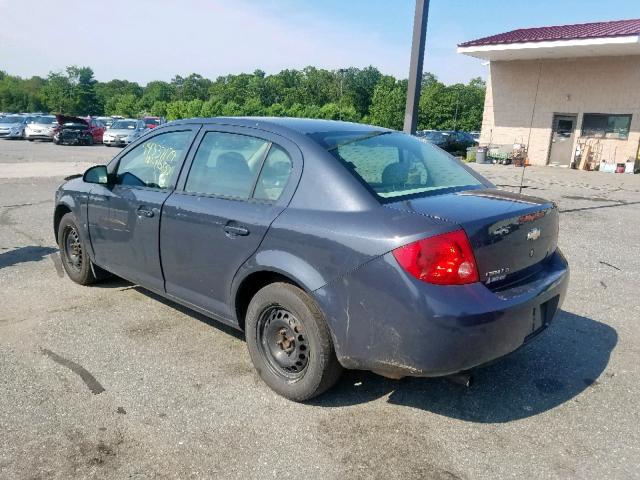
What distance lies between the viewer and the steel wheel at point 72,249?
15.9 ft

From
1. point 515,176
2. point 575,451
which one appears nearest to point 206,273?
point 575,451

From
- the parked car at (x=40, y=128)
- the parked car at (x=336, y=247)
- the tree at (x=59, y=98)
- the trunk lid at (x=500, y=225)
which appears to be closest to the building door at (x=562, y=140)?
the parked car at (x=336, y=247)

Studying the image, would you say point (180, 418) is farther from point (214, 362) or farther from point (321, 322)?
point (321, 322)

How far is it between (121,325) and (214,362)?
3.36 ft

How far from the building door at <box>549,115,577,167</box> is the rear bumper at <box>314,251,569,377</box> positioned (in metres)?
21.3

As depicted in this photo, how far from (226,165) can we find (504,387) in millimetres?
2303

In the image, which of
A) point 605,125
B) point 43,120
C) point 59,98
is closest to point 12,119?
point 43,120

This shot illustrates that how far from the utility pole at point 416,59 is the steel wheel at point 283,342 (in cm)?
647

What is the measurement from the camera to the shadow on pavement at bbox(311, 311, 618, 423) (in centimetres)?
299

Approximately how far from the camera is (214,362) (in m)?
3.49

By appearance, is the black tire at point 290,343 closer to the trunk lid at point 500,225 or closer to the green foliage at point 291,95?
the trunk lid at point 500,225

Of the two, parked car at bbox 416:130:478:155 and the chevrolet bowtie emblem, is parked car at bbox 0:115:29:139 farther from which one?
the chevrolet bowtie emblem

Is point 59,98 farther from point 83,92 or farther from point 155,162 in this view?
point 155,162

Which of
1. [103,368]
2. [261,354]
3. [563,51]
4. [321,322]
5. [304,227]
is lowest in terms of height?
[103,368]
